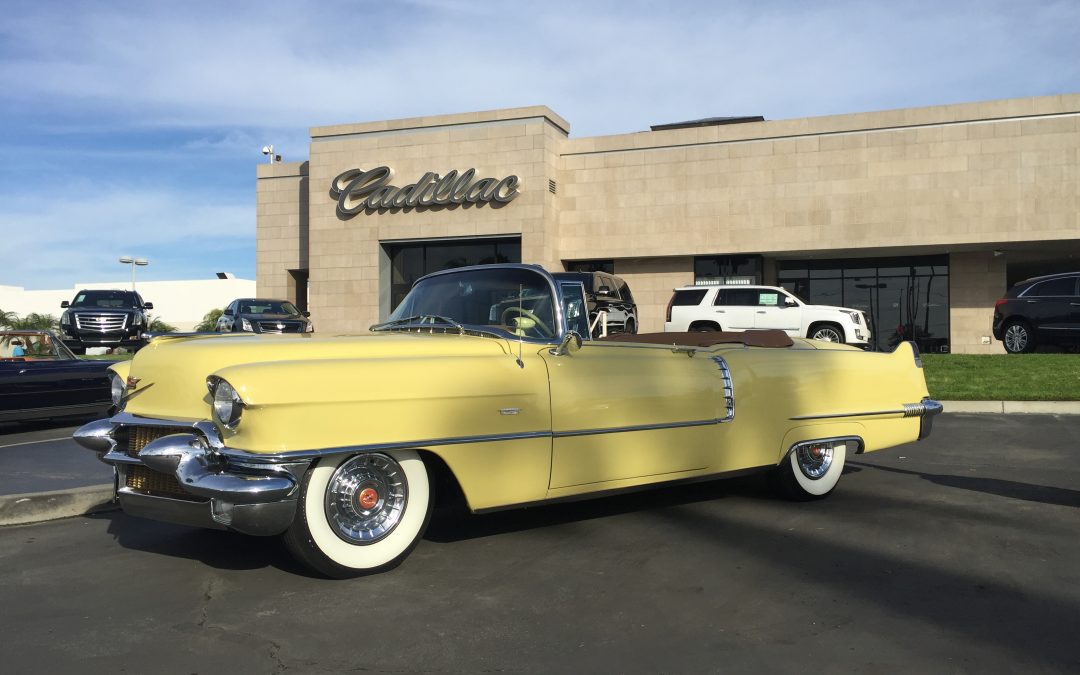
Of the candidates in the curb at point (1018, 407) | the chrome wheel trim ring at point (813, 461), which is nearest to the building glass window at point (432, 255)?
the curb at point (1018, 407)

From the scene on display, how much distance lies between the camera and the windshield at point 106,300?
20688 millimetres

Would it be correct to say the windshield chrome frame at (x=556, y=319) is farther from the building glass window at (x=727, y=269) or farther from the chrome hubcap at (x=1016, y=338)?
the building glass window at (x=727, y=269)

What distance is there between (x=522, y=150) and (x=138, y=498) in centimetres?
2471

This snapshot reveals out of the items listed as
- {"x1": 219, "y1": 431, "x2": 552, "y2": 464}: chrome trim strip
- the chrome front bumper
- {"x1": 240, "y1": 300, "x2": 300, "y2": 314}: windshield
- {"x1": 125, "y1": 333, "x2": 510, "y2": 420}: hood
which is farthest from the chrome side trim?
{"x1": 240, "y1": 300, "x2": 300, "y2": 314}: windshield

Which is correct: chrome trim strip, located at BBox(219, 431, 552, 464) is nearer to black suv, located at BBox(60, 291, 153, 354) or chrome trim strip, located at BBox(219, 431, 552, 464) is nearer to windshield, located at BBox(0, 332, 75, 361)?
windshield, located at BBox(0, 332, 75, 361)

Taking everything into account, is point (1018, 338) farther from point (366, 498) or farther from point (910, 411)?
point (366, 498)

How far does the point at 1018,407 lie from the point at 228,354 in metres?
10.7

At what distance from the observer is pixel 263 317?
66.8ft

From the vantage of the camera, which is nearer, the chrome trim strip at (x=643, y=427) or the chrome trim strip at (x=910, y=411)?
the chrome trim strip at (x=643, y=427)

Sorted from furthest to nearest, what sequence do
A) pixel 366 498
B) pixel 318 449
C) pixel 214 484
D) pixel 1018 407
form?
1. pixel 1018 407
2. pixel 366 498
3. pixel 318 449
4. pixel 214 484

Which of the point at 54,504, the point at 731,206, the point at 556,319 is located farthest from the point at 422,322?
the point at 731,206

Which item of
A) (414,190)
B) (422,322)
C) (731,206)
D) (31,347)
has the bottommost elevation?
(31,347)

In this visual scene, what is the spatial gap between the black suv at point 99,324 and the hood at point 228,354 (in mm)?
17288

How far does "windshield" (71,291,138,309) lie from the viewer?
20688 mm
